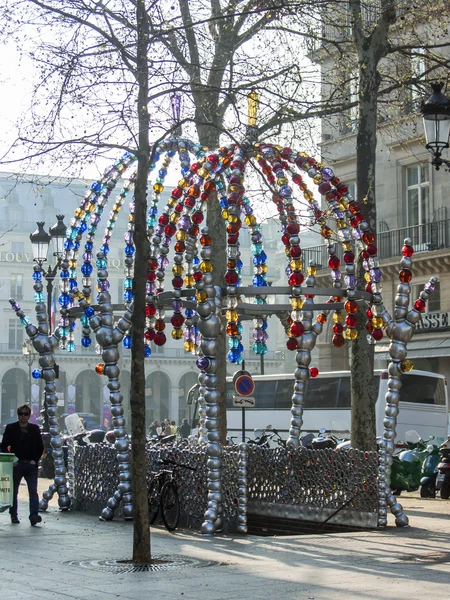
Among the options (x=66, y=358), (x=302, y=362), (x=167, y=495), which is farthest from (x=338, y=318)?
(x=66, y=358)

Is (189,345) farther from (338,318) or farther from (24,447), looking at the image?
(24,447)

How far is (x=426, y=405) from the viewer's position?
31875 mm

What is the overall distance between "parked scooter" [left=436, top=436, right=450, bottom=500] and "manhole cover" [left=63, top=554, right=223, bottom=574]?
34.3 ft

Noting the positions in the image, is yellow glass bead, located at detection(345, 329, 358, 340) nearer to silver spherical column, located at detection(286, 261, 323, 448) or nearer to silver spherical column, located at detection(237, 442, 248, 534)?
silver spherical column, located at detection(237, 442, 248, 534)

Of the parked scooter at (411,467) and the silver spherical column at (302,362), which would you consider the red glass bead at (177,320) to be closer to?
the silver spherical column at (302,362)

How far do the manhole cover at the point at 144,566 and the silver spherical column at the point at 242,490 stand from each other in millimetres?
2879

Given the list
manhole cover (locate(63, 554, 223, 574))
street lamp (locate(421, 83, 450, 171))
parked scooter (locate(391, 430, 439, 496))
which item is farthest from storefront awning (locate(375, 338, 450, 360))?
manhole cover (locate(63, 554, 223, 574))

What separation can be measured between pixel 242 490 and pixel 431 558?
3.72 m

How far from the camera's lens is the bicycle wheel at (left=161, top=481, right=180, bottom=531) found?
1452 cm

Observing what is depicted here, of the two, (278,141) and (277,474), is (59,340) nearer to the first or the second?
(277,474)

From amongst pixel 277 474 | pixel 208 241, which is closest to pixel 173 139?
pixel 208 241

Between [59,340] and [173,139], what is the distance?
3635mm

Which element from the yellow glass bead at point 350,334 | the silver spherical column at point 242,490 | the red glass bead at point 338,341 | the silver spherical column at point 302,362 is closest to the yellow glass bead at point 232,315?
the yellow glass bead at point 350,334

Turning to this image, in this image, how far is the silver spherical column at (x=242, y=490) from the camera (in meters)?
14.1
